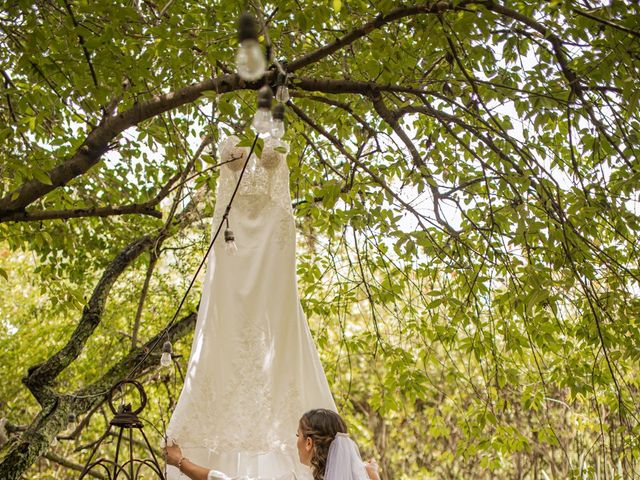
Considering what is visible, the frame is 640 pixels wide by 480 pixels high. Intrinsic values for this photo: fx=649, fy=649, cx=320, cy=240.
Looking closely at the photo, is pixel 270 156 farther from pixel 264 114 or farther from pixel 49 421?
pixel 49 421

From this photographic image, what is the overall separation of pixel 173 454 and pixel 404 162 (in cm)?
196

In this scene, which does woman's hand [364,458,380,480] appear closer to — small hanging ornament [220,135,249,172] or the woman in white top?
the woman in white top

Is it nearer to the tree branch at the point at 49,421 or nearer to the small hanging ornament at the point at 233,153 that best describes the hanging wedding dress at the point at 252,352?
the small hanging ornament at the point at 233,153

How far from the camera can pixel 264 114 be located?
1.11 metres

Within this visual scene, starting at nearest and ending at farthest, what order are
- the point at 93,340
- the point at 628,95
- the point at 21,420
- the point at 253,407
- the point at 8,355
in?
the point at 628,95 → the point at 253,407 → the point at 93,340 → the point at 8,355 → the point at 21,420

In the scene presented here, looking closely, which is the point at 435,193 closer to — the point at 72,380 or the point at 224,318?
the point at 224,318

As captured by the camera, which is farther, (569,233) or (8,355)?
(8,355)

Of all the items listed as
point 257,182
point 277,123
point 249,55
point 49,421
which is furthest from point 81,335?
point 249,55

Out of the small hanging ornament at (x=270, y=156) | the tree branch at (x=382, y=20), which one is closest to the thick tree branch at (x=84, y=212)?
the small hanging ornament at (x=270, y=156)

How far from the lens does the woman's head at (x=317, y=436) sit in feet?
7.42

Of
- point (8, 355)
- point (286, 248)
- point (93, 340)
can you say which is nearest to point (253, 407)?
point (286, 248)

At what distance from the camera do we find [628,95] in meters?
2.02

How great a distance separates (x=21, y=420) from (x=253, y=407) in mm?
7326

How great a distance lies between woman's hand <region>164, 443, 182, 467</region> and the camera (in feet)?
6.92
